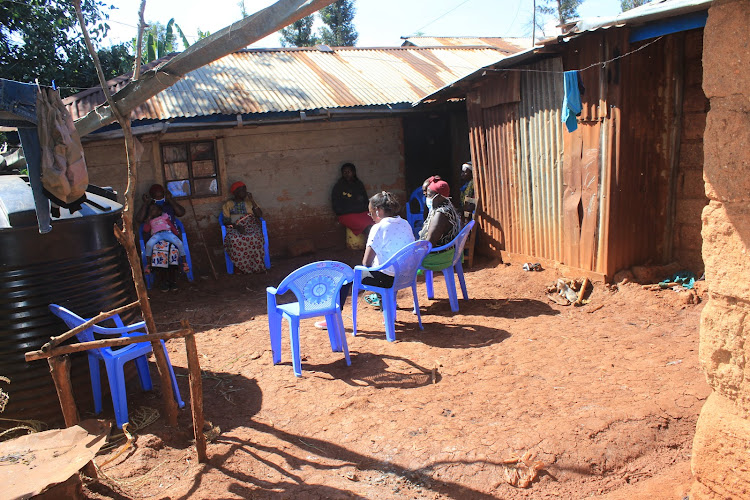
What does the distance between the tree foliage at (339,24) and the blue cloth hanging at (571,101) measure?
24.1m

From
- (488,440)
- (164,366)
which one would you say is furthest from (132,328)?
(488,440)

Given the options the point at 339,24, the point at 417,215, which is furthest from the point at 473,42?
the point at 339,24

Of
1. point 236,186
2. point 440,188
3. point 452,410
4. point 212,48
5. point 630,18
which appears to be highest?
point 630,18

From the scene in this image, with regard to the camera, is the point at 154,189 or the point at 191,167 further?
the point at 191,167

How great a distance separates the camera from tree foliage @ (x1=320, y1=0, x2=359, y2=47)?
95.2 ft

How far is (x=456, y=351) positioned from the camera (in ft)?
17.0

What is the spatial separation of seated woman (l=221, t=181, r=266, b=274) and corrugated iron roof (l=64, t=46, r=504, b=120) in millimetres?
1431

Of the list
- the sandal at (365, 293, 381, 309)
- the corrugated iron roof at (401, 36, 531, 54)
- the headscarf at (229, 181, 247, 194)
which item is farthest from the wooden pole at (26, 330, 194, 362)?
the corrugated iron roof at (401, 36, 531, 54)

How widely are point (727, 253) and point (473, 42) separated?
13475 mm

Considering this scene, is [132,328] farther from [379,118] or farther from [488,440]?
[379,118]

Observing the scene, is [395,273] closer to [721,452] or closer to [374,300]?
[374,300]

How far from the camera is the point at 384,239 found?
568 cm

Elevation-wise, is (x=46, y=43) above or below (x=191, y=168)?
above

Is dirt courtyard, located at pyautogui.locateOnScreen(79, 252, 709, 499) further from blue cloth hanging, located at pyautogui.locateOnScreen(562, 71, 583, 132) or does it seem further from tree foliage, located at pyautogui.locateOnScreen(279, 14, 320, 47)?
tree foliage, located at pyautogui.locateOnScreen(279, 14, 320, 47)
